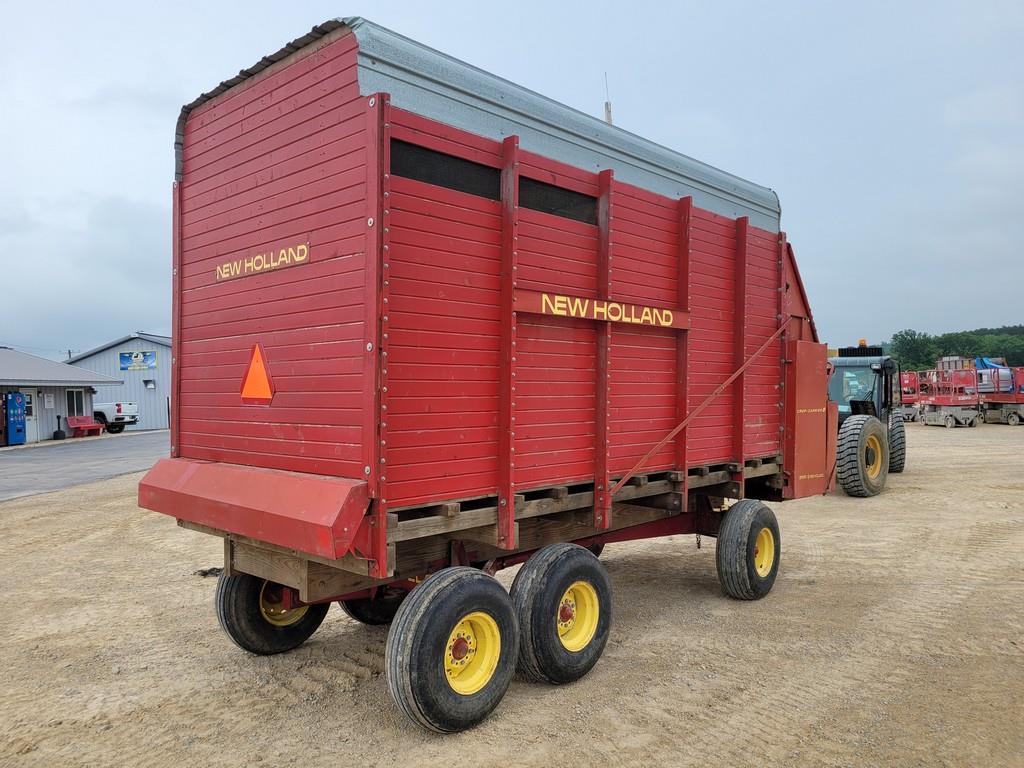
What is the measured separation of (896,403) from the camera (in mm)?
14508

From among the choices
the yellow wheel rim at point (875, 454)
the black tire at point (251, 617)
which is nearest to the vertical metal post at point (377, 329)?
the black tire at point (251, 617)

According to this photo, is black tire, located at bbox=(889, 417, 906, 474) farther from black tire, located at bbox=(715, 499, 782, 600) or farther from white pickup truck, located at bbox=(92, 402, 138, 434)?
white pickup truck, located at bbox=(92, 402, 138, 434)

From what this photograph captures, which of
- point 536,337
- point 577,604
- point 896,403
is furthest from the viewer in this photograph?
point 896,403

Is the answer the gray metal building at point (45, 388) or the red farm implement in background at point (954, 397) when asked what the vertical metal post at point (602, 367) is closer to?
the red farm implement in background at point (954, 397)

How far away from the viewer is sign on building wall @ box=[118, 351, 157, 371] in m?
38.1

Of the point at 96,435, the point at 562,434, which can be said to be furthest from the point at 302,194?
the point at 96,435

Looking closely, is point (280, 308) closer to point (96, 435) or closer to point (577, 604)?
point (577, 604)

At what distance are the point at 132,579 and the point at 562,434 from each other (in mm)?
5225

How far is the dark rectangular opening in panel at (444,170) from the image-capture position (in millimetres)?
3729

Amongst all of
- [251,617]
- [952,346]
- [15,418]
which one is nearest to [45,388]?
[15,418]

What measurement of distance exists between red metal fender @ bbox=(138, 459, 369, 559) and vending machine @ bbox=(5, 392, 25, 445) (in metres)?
27.1

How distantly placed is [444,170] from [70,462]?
797 inches

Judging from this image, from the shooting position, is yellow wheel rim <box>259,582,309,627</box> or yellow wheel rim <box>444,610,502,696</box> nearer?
yellow wheel rim <box>444,610,502,696</box>

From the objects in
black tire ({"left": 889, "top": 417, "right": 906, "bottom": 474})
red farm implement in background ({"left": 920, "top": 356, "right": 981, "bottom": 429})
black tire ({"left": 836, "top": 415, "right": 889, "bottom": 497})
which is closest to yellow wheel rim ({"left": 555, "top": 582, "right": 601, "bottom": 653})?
black tire ({"left": 836, "top": 415, "right": 889, "bottom": 497})
